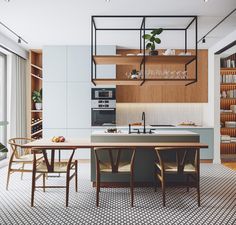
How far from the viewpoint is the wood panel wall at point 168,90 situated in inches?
281

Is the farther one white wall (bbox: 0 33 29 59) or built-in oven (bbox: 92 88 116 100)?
built-in oven (bbox: 92 88 116 100)

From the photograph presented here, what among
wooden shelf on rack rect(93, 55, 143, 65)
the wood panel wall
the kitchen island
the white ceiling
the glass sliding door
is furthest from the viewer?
the wood panel wall

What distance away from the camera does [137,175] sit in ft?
15.5

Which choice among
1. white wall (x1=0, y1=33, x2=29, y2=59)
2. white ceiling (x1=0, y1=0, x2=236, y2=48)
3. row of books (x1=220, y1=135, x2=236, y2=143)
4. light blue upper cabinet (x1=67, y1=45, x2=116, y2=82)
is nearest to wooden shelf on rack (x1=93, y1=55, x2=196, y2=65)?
white ceiling (x1=0, y1=0, x2=236, y2=48)

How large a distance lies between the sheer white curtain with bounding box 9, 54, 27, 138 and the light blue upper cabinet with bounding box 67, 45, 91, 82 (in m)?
1.20

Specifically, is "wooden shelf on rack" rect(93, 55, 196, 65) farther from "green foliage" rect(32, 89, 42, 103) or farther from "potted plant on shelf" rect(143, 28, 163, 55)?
"green foliage" rect(32, 89, 42, 103)

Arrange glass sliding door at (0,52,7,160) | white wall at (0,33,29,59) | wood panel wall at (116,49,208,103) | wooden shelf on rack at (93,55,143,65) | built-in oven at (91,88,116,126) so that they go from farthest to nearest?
wood panel wall at (116,49,208,103)
built-in oven at (91,88,116,126)
glass sliding door at (0,52,7,160)
white wall at (0,33,29,59)
wooden shelf on rack at (93,55,143,65)

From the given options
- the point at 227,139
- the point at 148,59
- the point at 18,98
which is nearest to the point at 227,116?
the point at 227,139

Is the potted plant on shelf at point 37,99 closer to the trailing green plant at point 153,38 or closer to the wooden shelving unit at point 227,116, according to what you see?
the trailing green plant at point 153,38

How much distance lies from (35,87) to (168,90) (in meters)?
Answer: 3.40

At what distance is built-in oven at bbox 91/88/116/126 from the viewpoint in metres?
6.82

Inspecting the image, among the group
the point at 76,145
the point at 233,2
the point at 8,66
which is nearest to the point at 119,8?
the point at 233,2

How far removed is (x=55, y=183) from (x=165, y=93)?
3529 millimetres

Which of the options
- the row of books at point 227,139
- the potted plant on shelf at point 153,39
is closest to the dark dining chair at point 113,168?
the potted plant on shelf at point 153,39
